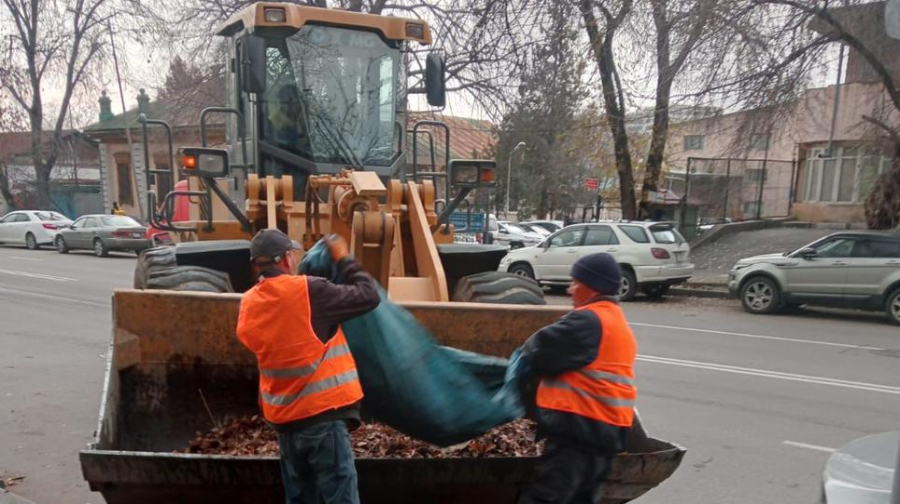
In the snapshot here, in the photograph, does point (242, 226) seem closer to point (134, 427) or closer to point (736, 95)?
point (134, 427)

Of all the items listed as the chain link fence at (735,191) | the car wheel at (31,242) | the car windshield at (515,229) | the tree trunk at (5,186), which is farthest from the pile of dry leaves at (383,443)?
the tree trunk at (5,186)

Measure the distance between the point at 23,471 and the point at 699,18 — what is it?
43.1ft

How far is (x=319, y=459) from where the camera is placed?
126 inches

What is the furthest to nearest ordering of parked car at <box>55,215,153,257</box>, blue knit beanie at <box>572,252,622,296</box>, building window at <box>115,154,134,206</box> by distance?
building window at <box>115,154,134,206</box>, parked car at <box>55,215,153,257</box>, blue knit beanie at <box>572,252,622,296</box>

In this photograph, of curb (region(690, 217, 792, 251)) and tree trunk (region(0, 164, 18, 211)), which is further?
tree trunk (region(0, 164, 18, 211))

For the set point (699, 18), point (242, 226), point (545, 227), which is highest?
point (699, 18)

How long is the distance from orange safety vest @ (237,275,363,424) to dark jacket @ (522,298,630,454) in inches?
35.8

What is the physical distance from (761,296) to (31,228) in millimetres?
25121

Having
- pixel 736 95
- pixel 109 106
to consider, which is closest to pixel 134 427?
pixel 736 95

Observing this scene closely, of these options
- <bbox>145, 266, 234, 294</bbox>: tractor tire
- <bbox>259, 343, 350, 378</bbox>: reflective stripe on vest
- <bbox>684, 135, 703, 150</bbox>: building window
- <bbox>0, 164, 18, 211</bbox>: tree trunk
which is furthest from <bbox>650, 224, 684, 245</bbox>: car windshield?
<bbox>0, 164, 18, 211</bbox>: tree trunk

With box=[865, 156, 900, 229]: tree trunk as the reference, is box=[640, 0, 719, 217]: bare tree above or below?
above

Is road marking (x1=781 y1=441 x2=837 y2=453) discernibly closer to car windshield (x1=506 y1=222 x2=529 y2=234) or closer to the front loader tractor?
the front loader tractor

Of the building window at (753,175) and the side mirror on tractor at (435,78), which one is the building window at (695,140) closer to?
the building window at (753,175)

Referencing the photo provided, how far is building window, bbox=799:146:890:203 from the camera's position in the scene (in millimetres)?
23469
